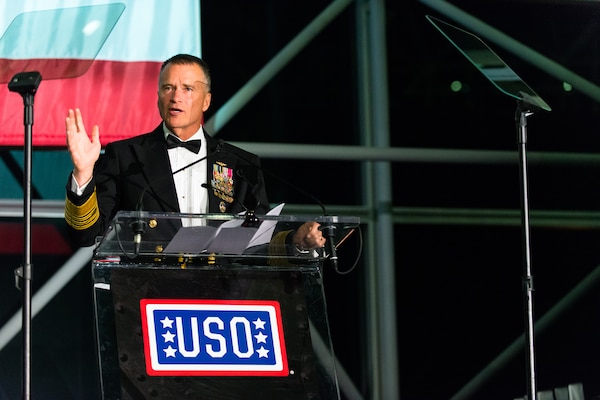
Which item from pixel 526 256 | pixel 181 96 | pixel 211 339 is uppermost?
pixel 181 96

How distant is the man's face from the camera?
3506 mm

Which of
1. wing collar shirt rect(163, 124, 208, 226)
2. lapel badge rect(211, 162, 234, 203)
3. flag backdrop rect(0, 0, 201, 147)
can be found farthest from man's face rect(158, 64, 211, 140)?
flag backdrop rect(0, 0, 201, 147)

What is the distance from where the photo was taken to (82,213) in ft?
9.68

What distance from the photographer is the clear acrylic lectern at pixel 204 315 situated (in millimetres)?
2539

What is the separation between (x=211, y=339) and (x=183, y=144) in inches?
41.0

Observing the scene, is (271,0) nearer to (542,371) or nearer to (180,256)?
(542,371)

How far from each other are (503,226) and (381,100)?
115 cm

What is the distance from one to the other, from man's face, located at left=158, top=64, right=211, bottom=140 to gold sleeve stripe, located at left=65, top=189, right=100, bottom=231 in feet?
2.00

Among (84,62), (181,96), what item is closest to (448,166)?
(84,62)

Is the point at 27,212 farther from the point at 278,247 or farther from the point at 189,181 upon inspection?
the point at 278,247

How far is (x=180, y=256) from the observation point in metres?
2.71

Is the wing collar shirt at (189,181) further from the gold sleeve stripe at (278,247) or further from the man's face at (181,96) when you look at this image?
the gold sleeve stripe at (278,247)

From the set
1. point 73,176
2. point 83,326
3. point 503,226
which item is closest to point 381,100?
point 503,226

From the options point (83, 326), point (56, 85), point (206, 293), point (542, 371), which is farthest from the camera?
point (542, 371)
